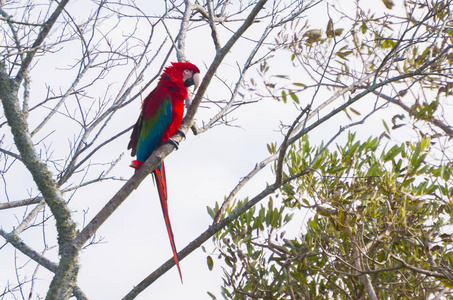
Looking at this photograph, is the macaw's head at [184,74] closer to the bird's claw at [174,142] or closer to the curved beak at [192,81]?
the curved beak at [192,81]

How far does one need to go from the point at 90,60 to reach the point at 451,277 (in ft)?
7.91

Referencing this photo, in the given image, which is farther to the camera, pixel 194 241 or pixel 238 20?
pixel 238 20

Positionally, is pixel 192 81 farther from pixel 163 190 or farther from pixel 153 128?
pixel 163 190

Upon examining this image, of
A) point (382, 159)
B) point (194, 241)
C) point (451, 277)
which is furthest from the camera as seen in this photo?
point (382, 159)

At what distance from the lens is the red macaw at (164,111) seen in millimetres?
3330

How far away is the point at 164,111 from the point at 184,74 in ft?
0.91

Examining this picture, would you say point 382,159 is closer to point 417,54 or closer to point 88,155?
point 417,54

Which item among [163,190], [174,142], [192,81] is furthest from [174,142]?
[192,81]

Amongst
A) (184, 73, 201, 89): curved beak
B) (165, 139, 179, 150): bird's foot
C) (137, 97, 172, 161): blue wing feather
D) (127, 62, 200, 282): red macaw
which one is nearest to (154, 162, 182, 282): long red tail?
(127, 62, 200, 282): red macaw

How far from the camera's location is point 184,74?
339 centimetres

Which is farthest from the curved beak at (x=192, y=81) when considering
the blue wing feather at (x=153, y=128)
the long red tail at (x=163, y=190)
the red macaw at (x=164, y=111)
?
the long red tail at (x=163, y=190)

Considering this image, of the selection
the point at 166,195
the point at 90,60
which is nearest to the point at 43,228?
the point at 166,195

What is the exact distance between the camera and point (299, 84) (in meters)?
3.64

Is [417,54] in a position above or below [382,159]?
above
